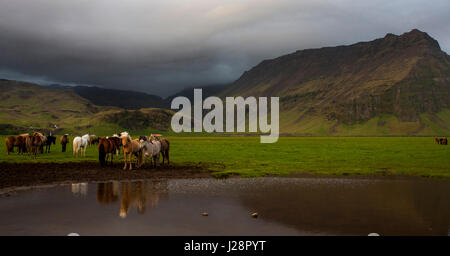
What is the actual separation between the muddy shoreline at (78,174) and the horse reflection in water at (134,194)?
283 centimetres

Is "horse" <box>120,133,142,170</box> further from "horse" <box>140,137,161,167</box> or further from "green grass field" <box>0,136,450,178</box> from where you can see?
"green grass field" <box>0,136,450,178</box>

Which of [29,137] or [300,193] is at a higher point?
[29,137]

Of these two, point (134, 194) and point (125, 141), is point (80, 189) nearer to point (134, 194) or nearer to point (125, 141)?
point (134, 194)

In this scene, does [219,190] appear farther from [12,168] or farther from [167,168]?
[12,168]

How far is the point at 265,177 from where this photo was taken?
2730 cm

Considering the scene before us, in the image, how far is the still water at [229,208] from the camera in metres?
12.9

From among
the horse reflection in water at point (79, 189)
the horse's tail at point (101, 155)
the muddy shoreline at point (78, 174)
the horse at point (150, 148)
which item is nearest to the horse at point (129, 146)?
the horse at point (150, 148)

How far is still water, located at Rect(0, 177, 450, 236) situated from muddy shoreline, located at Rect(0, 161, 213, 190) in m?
2.36

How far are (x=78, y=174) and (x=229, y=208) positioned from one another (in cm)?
1664

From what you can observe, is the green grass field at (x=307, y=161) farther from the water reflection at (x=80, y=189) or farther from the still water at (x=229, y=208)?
the water reflection at (x=80, y=189)

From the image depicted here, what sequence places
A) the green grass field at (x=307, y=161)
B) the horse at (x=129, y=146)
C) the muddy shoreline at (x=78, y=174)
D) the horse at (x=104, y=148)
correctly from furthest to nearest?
the horse at (x=104, y=148)
the green grass field at (x=307, y=161)
the horse at (x=129, y=146)
the muddy shoreline at (x=78, y=174)

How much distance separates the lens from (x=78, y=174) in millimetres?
27250
